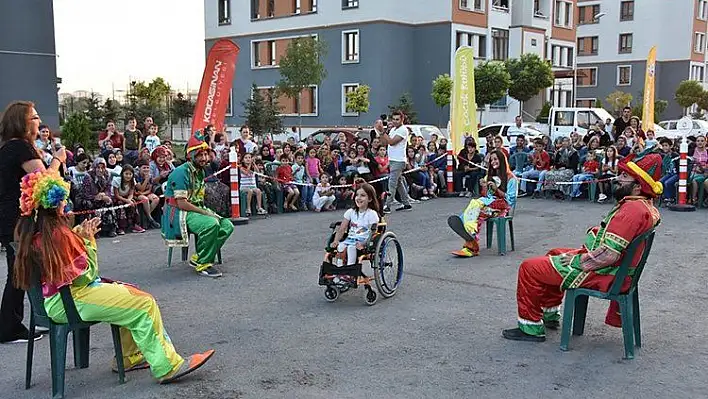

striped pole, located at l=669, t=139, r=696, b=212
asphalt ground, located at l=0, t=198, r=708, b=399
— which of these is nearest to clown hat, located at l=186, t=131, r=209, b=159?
asphalt ground, located at l=0, t=198, r=708, b=399

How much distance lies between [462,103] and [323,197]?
5.45 metres

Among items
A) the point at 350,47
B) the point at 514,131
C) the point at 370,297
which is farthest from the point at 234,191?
the point at 350,47

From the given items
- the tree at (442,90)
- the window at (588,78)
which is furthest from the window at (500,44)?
the window at (588,78)

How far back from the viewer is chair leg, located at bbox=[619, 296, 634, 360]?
216 inches

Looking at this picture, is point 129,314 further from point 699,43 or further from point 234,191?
point 699,43

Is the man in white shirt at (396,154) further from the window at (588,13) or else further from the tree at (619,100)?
the window at (588,13)

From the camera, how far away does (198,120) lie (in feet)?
50.4

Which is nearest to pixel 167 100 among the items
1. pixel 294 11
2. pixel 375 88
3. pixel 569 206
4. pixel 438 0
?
pixel 294 11

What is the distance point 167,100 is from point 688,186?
39.1 metres

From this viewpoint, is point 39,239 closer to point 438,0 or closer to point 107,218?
point 107,218

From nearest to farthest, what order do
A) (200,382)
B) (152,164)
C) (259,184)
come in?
(200,382) → (152,164) → (259,184)

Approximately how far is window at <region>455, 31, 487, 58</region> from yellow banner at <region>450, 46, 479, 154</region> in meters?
25.3

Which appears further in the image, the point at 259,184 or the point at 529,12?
the point at 529,12

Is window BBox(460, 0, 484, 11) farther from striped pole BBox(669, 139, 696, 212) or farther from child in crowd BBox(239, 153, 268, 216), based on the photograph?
child in crowd BBox(239, 153, 268, 216)
